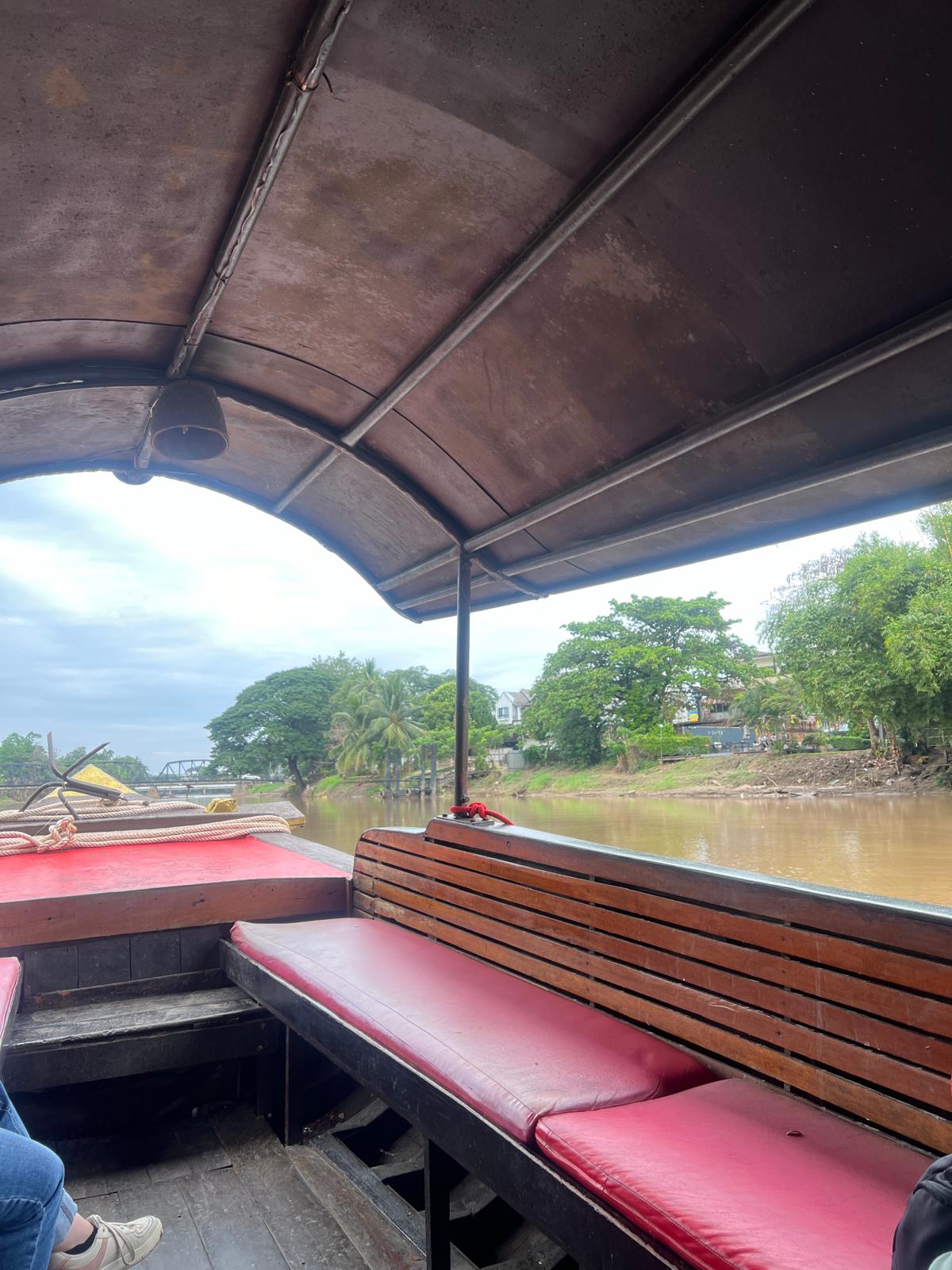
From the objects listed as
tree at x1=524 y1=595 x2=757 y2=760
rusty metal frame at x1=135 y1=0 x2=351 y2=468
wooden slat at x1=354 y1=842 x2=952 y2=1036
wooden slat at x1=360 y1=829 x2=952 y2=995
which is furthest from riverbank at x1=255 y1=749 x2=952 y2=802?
rusty metal frame at x1=135 y1=0 x2=351 y2=468

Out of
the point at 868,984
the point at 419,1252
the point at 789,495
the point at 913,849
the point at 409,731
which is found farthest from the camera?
the point at 409,731

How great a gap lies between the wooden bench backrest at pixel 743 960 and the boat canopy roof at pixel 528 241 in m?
1.04

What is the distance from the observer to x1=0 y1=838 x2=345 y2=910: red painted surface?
2943 mm

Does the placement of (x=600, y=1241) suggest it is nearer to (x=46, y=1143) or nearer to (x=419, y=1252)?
(x=419, y=1252)

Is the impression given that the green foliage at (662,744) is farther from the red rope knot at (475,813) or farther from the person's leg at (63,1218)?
the person's leg at (63,1218)

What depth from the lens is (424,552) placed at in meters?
3.65

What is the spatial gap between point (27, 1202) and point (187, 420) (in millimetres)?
2228

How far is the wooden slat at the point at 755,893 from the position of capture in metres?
1.35

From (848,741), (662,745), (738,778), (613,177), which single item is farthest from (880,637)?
(613,177)

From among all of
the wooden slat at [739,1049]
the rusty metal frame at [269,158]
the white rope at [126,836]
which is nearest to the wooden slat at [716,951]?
the wooden slat at [739,1049]

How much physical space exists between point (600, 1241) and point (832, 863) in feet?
44.0

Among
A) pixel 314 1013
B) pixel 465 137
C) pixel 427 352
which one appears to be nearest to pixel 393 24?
pixel 465 137

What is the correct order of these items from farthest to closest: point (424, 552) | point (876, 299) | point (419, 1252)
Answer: point (424, 552) < point (419, 1252) < point (876, 299)

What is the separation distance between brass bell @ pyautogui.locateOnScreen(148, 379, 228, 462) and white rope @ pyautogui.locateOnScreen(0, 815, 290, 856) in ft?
7.54
